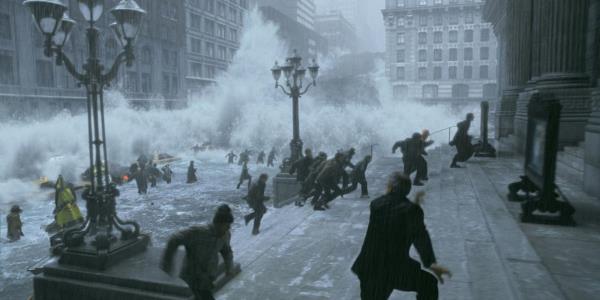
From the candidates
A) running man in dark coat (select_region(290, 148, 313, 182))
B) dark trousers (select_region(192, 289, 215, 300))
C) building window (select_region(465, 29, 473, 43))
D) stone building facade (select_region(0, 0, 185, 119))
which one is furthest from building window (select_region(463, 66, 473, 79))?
dark trousers (select_region(192, 289, 215, 300))

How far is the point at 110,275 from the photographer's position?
5.93 m

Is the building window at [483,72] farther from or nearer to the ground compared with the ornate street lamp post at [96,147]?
farther from the ground

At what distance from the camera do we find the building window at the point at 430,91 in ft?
207

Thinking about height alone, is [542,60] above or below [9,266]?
above

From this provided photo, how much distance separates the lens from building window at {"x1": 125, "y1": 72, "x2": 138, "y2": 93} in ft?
148

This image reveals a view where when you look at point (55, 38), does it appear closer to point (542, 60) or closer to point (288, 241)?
point (288, 241)

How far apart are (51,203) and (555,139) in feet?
58.9

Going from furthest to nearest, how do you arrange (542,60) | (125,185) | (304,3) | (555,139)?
(304,3), (125,185), (542,60), (555,139)

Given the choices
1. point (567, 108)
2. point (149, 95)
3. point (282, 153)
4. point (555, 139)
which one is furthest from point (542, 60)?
point (149, 95)

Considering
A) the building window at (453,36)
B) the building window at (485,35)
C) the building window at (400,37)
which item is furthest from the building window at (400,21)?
the building window at (485,35)

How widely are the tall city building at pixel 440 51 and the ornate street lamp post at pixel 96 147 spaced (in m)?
59.8

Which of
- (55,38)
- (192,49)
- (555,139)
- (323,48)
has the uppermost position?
(323,48)

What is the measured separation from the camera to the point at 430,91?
208 feet

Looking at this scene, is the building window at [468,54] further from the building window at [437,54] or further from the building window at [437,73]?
Answer: the building window at [437,73]
